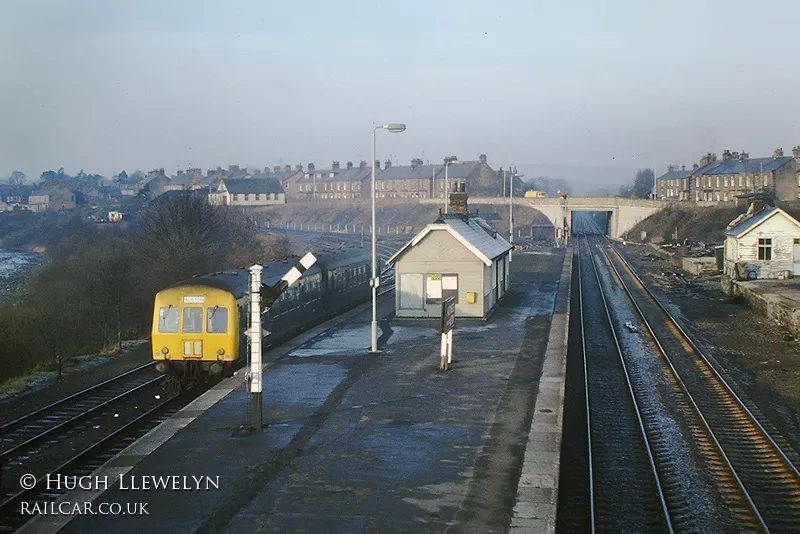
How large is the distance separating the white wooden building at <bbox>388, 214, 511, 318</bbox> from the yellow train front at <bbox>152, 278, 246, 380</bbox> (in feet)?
31.8

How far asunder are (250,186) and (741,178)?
77.5m

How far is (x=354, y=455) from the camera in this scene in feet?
45.5

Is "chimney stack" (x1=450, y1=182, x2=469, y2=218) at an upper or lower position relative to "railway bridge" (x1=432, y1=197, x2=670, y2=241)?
lower

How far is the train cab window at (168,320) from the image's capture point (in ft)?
66.6

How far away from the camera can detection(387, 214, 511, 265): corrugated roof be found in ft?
95.0

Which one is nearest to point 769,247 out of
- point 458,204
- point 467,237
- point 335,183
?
point 458,204

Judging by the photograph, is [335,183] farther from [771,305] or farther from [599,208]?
[771,305]

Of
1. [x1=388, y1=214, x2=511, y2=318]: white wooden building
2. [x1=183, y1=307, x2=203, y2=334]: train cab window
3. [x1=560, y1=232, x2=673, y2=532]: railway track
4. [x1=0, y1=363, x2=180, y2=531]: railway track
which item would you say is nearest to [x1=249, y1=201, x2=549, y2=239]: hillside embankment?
[x1=388, y1=214, x2=511, y2=318]: white wooden building

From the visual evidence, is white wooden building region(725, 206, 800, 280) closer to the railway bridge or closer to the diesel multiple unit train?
the diesel multiple unit train

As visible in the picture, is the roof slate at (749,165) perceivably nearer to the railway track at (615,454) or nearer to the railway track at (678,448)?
the railway track at (678,448)

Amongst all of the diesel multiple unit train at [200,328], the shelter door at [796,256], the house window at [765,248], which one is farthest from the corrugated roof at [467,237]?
the shelter door at [796,256]

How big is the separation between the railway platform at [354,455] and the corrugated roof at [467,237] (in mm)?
6350

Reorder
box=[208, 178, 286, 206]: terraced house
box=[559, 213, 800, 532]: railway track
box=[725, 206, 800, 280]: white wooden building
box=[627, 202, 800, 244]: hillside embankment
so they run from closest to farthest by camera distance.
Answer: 1. box=[559, 213, 800, 532]: railway track
2. box=[725, 206, 800, 280]: white wooden building
3. box=[627, 202, 800, 244]: hillside embankment
4. box=[208, 178, 286, 206]: terraced house

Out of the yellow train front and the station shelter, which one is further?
the station shelter
